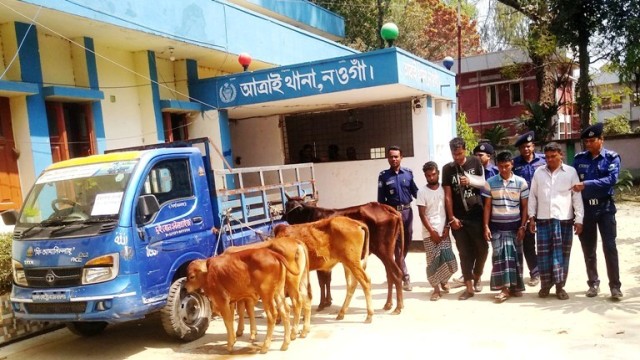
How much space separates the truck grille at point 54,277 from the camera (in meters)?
4.42

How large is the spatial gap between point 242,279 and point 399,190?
266 centimetres

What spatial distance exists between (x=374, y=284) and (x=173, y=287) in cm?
311

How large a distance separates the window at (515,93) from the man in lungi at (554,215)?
22.0 meters

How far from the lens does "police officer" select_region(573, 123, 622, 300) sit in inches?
209

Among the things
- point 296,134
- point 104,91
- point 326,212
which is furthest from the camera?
point 296,134

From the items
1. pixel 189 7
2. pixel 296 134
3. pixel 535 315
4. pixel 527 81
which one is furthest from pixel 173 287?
pixel 527 81

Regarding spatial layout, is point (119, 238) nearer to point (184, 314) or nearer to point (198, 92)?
point (184, 314)

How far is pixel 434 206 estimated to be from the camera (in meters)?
6.07

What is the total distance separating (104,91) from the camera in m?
8.42

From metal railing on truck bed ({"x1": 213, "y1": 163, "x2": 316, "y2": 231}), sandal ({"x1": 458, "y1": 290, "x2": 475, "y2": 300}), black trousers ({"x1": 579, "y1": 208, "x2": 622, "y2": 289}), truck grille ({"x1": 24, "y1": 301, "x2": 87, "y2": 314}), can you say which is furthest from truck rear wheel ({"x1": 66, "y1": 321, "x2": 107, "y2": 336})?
black trousers ({"x1": 579, "y1": 208, "x2": 622, "y2": 289})

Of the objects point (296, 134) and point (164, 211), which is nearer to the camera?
point (164, 211)

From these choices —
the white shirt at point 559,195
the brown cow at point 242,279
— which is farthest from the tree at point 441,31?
the brown cow at point 242,279

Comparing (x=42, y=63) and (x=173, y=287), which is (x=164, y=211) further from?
(x=42, y=63)

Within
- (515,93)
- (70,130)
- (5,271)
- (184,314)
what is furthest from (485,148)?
(515,93)
